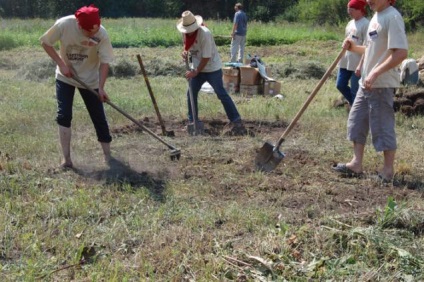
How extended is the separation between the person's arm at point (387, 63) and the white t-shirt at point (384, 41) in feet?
0.12

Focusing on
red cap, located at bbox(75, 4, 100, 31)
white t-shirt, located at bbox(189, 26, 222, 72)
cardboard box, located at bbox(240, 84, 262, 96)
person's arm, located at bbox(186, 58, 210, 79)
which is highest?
red cap, located at bbox(75, 4, 100, 31)

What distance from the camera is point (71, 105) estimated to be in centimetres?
604

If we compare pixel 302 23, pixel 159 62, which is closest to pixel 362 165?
pixel 159 62

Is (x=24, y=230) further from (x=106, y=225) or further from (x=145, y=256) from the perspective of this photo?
(x=145, y=256)

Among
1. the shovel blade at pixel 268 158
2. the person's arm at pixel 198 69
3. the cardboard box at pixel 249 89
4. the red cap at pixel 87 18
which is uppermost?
the red cap at pixel 87 18

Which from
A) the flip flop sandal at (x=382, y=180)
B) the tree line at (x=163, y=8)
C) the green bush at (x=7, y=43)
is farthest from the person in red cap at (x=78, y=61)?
the tree line at (x=163, y=8)

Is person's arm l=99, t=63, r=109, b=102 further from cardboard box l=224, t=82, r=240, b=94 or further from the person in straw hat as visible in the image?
cardboard box l=224, t=82, r=240, b=94

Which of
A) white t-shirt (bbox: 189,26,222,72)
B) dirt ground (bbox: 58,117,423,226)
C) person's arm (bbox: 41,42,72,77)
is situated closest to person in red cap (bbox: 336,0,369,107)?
dirt ground (bbox: 58,117,423,226)

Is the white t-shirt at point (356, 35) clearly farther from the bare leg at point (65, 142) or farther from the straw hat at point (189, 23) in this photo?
the bare leg at point (65, 142)

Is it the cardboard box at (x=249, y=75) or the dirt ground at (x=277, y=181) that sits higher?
the cardboard box at (x=249, y=75)

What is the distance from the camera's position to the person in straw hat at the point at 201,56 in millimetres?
7504

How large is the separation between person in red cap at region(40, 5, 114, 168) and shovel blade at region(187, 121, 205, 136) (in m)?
1.85

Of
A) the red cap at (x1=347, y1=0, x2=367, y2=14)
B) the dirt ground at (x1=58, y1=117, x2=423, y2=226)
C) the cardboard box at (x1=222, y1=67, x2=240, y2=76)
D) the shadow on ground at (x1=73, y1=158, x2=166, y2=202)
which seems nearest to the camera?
the dirt ground at (x1=58, y1=117, x2=423, y2=226)

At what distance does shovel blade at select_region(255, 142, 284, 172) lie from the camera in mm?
6047
